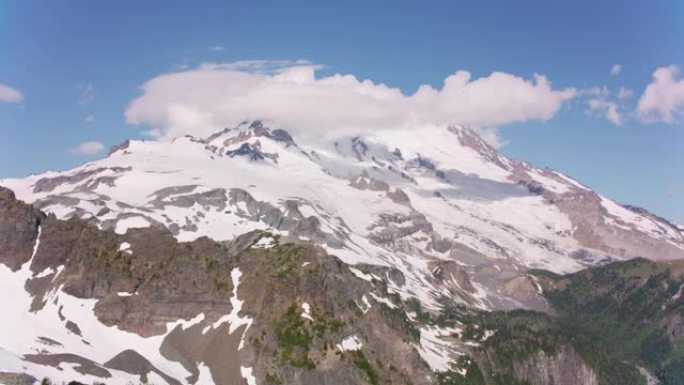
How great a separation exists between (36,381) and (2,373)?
9.55 meters

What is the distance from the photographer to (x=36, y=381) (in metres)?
199

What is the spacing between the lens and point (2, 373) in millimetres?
191875
